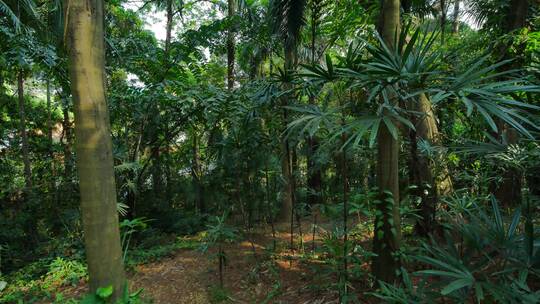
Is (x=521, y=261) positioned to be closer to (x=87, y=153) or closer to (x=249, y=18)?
(x=87, y=153)

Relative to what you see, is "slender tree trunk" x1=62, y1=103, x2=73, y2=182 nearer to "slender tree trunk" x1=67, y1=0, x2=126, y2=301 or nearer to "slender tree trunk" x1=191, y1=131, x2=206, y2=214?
"slender tree trunk" x1=191, y1=131, x2=206, y2=214

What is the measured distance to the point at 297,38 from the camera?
17.5 feet

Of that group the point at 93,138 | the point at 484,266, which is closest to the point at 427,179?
the point at 484,266

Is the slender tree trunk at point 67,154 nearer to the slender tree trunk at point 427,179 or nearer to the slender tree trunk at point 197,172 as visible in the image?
the slender tree trunk at point 197,172

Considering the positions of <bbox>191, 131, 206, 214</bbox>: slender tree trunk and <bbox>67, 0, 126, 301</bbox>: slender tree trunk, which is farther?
<bbox>191, 131, 206, 214</bbox>: slender tree trunk

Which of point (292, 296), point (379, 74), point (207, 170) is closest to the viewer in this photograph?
point (379, 74)

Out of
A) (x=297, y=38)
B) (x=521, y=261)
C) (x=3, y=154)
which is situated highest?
(x=297, y=38)

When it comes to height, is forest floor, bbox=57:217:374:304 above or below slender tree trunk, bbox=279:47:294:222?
below

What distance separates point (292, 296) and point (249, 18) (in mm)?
6264

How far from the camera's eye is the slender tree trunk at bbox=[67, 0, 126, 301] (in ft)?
6.00

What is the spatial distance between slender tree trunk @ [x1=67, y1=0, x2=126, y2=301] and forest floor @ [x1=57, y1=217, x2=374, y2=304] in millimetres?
1990

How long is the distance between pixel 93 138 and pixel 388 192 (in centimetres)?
225

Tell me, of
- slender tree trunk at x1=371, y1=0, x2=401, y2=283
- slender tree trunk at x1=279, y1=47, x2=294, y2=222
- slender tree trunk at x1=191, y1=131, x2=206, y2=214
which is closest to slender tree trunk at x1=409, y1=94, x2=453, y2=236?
slender tree trunk at x1=371, y1=0, x2=401, y2=283

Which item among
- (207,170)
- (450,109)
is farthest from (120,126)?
(450,109)
